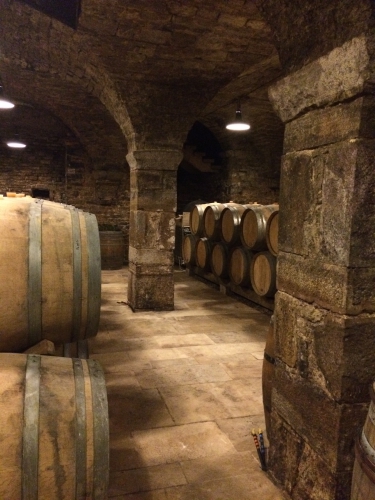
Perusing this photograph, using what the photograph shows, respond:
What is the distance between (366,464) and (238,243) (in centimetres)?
538

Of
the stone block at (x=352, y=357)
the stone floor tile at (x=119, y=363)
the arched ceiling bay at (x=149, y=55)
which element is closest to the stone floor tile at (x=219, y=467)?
the stone block at (x=352, y=357)

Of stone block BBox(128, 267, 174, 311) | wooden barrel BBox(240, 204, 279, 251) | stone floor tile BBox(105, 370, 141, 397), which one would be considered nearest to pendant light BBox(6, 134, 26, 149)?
stone block BBox(128, 267, 174, 311)

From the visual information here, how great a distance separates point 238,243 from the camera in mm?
6586

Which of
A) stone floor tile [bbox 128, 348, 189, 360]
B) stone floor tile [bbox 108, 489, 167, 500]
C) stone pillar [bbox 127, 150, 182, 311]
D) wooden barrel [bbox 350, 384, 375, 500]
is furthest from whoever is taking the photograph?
stone pillar [bbox 127, 150, 182, 311]

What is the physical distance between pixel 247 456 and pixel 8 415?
5.48ft

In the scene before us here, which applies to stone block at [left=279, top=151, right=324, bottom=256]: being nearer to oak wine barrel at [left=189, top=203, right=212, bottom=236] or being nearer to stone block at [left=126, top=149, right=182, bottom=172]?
stone block at [left=126, top=149, right=182, bottom=172]

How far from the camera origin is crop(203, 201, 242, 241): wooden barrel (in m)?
6.88

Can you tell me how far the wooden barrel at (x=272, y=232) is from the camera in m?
5.20

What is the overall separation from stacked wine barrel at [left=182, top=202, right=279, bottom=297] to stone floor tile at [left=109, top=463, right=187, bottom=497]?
339 cm

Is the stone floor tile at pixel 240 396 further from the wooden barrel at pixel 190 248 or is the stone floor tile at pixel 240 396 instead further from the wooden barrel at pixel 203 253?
the wooden barrel at pixel 190 248

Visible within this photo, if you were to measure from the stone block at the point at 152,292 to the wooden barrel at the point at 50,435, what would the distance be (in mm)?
4305

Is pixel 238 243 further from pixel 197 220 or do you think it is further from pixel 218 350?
pixel 218 350

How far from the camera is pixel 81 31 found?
429 cm

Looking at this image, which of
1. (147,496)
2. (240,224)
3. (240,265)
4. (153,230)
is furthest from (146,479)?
(240,224)
